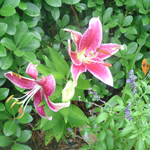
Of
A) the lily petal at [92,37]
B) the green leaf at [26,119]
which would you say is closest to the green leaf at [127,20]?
the lily petal at [92,37]

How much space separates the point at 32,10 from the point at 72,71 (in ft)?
1.58

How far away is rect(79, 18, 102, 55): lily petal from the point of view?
0.66m

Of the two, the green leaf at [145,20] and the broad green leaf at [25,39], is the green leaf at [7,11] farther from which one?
the green leaf at [145,20]

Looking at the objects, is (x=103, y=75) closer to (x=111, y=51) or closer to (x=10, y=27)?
(x=111, y=51)

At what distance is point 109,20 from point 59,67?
1.84 feet

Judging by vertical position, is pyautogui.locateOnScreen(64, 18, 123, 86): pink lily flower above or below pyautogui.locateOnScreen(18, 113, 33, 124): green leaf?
above

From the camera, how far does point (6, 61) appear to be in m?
0.84

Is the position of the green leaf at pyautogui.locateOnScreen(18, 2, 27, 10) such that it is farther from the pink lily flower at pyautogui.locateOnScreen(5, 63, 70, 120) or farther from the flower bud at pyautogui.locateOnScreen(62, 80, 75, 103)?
the flower bud at pyautogui.locateOnScreen(62, 80, 75, 103)

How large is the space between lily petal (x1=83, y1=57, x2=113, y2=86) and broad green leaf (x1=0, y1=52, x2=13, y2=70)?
1.33ft

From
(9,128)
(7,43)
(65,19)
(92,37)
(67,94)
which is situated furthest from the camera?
(65,19)

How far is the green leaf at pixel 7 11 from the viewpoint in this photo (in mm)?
771

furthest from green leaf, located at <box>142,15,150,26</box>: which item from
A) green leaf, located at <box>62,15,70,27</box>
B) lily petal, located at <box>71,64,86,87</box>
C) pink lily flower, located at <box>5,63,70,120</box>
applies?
pink lily flower, located at <box>5,63,70,120</box>

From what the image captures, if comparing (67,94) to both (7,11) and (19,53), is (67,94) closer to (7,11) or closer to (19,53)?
(19,53)

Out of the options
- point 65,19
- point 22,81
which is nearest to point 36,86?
point 22,81
